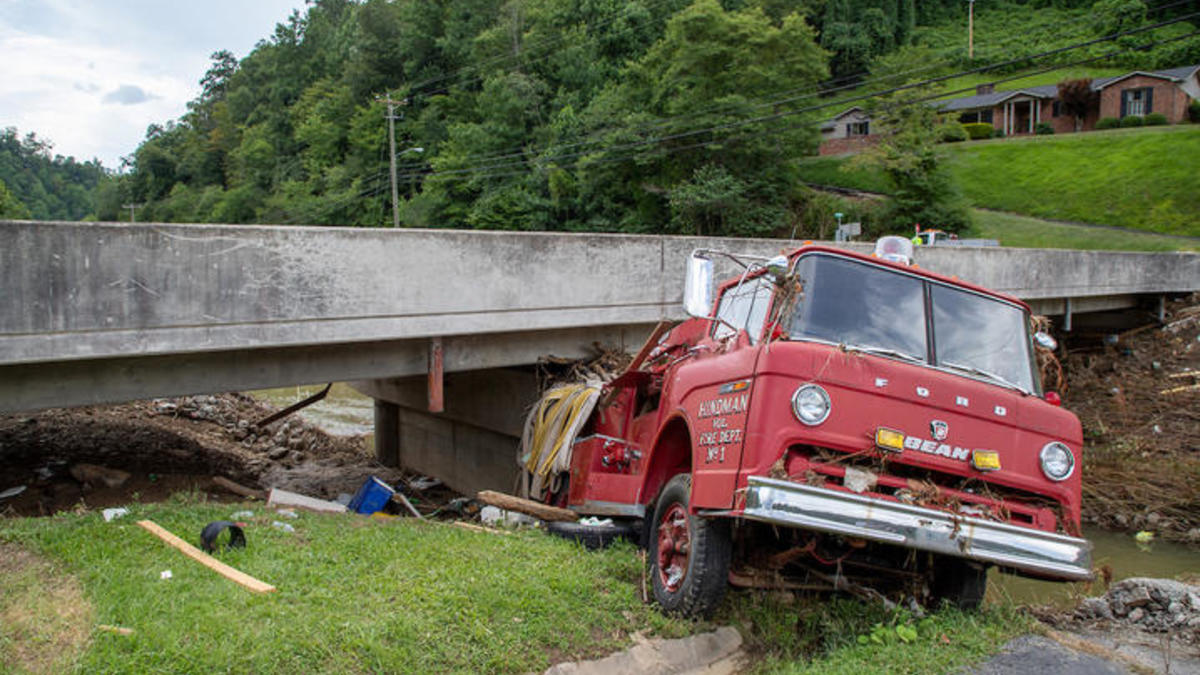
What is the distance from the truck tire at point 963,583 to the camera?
5.49 m

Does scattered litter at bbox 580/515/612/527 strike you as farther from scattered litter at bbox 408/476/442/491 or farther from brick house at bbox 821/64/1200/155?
brick house at bbox 821/64/1200/155

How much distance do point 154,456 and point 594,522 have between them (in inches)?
311

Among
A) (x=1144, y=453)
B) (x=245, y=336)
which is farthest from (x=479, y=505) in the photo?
(x=1144, y=453)

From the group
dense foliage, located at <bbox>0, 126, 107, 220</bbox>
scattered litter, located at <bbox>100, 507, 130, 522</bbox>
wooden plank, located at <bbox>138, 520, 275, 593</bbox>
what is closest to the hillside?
scattered litter, located at <bbox>100, 507, 130, 522</bbox>

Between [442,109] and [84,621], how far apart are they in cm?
6558

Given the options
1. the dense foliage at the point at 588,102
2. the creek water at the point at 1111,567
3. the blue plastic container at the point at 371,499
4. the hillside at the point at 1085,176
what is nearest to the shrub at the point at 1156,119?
the hillside at the point at 1085,176

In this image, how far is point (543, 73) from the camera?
5869 centimetres

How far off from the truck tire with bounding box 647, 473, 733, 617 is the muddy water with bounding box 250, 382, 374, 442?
55.3 feet

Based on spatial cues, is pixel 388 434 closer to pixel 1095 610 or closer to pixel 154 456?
pixel 154 456

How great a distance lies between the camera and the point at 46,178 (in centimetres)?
15525

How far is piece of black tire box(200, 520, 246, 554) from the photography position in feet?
18.9

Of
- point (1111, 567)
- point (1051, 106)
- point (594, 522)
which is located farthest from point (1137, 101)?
point (594, 522)

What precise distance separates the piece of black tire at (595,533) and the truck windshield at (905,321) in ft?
9.47

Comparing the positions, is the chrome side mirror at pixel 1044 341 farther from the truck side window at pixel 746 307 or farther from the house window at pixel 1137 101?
the house window at pixel 1137 101
